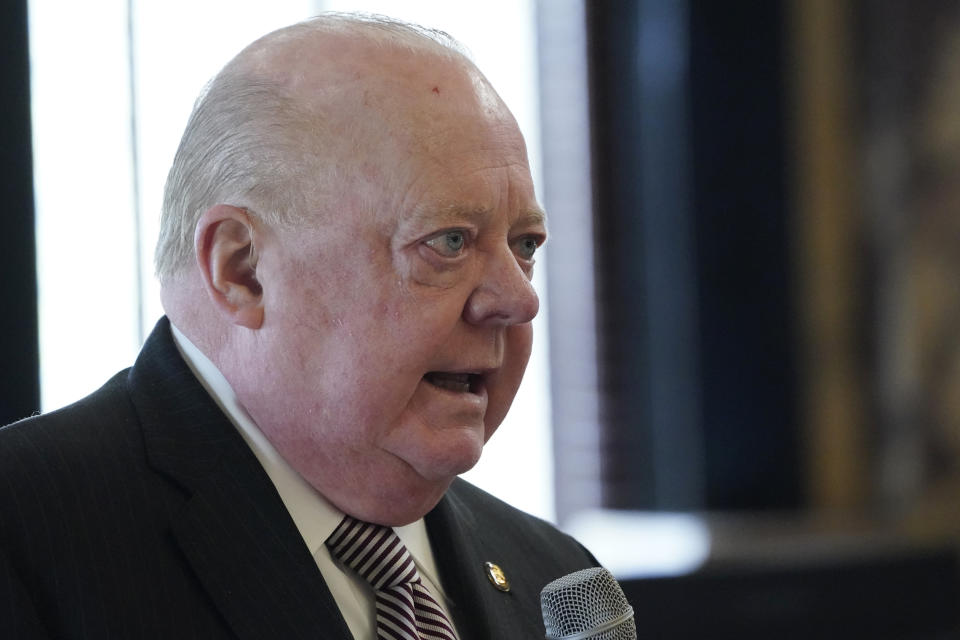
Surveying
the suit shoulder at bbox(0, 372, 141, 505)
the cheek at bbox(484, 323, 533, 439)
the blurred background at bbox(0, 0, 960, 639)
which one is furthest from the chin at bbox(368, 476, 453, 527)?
the blurred background at bbox(0, 0, 960, 639)

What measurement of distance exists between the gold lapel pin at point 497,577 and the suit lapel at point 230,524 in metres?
0.48

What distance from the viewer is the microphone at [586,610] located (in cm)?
193

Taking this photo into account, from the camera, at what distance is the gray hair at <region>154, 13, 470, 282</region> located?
2.07 metres

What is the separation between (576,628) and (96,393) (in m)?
0.90

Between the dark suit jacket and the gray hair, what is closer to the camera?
the dark suit jacket

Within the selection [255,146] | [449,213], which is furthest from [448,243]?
[255,146]

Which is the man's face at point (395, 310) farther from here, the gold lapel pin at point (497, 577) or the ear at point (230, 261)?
the gold lapel pin at point (497, 577)

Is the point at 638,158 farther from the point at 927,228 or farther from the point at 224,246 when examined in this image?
the point at 224,246

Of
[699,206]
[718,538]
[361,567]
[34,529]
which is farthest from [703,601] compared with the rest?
[34,529]

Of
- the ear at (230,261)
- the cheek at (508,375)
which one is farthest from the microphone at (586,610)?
the ear at (230,261)

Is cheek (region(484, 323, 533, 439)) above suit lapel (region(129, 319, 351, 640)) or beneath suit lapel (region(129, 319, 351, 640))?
above

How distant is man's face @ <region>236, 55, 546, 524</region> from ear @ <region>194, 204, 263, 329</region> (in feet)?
0.12

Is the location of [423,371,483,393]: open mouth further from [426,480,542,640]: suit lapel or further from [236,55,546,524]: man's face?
[426,480,542,640]: suit lapel

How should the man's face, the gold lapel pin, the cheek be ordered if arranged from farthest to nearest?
the gold lapel pin < the cheek < the man's face
